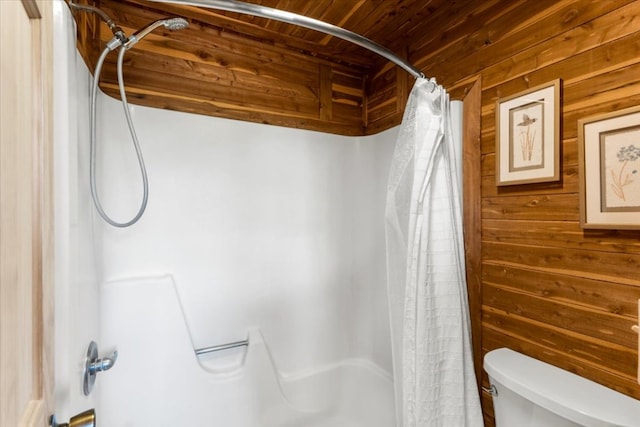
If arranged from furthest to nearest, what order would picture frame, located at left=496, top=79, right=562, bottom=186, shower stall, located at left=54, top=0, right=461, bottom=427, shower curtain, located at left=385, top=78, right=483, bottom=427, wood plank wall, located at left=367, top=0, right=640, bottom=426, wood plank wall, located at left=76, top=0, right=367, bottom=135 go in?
wood plank wall, located at left=76, top=0, right=367, bottom=135
shower stall, located at left=54, top=0, right=461, bottom=427
shower curtain, located at left=385, top=78, right=483, bottom=427
picture frame, located at left=496, top=79, right=562, bottom=186
wood plank wall, located at left=367, top=0, right=640, bottom=426


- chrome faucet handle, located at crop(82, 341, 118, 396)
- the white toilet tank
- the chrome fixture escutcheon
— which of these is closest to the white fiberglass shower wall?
chrome faucet handle, located at crop(82, 341, 118, 396)

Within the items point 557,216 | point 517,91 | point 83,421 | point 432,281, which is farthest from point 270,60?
point 83,421

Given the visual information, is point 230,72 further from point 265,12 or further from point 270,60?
point 265,12

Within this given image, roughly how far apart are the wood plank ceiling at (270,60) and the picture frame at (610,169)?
88cm

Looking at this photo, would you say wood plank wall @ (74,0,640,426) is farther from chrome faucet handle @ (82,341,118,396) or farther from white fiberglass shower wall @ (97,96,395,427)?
chrome faucet handle @ (82,341,118,396)

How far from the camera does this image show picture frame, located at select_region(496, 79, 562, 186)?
114cm

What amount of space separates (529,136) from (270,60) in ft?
4.78

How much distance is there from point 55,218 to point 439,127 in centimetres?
136

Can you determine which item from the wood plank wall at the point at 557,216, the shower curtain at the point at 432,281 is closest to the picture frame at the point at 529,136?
the wood plank wall at the point at 557,216

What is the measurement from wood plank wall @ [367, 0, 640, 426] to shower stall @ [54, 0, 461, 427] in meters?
0.31

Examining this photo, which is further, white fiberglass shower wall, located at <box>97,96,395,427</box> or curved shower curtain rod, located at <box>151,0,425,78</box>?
white fiberglass shower wall, located at <box>97,96,395,427</box>

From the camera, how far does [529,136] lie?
4.00 feet

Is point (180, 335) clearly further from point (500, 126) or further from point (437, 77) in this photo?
point (437, 77)

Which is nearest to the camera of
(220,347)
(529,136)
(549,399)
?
(549,399)
